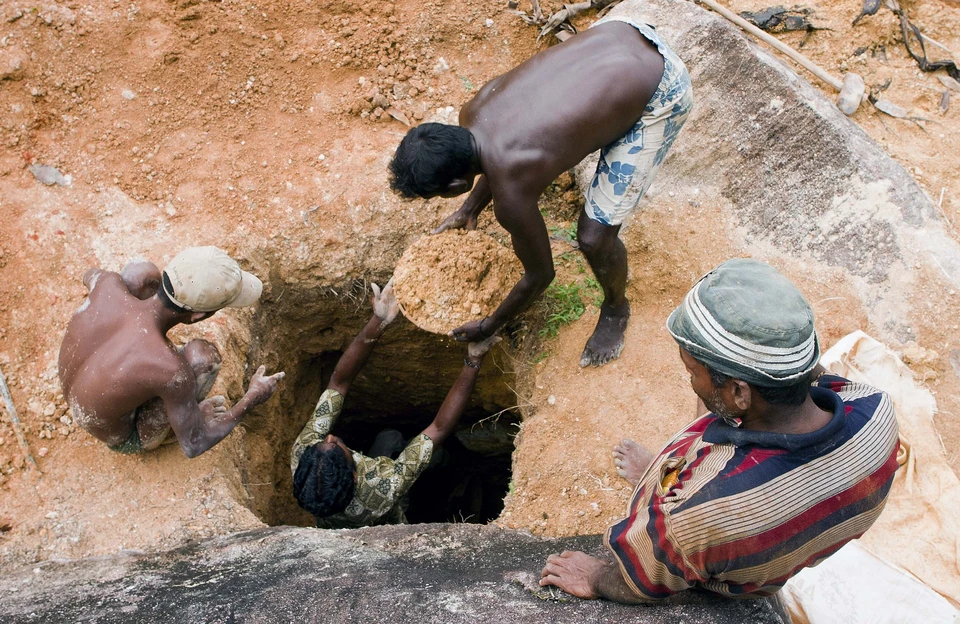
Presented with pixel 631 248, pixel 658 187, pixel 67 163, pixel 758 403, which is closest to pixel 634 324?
pixel 631 248

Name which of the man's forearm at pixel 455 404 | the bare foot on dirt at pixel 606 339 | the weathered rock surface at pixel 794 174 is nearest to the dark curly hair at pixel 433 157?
the man's forearm at pixel 455 404

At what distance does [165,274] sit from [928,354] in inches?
129

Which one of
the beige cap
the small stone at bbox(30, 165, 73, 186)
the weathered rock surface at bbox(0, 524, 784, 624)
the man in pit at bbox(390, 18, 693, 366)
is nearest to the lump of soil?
the man in pit at bbox(390, 18, 693, 366)

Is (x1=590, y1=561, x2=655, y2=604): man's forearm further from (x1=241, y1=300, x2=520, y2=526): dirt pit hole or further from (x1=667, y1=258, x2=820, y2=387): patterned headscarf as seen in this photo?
(x1=241, y1=300, x2=520, y2=526): dirt pit hole

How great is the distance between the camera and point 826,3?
14.7 ft

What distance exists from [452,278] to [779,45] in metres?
2.61

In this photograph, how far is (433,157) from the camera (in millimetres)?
2484

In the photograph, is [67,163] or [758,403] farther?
[67,163]

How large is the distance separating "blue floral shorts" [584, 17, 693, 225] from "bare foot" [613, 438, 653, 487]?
96 cm

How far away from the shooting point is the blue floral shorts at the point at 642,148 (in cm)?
279

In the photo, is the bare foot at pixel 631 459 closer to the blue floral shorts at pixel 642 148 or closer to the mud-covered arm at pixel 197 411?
the blue floral shorts at pixel 642 148

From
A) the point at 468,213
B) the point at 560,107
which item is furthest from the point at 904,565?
the point at 468,213

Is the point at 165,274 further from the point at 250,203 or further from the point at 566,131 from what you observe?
the point at 566,131

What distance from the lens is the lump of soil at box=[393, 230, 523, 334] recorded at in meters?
3.26
